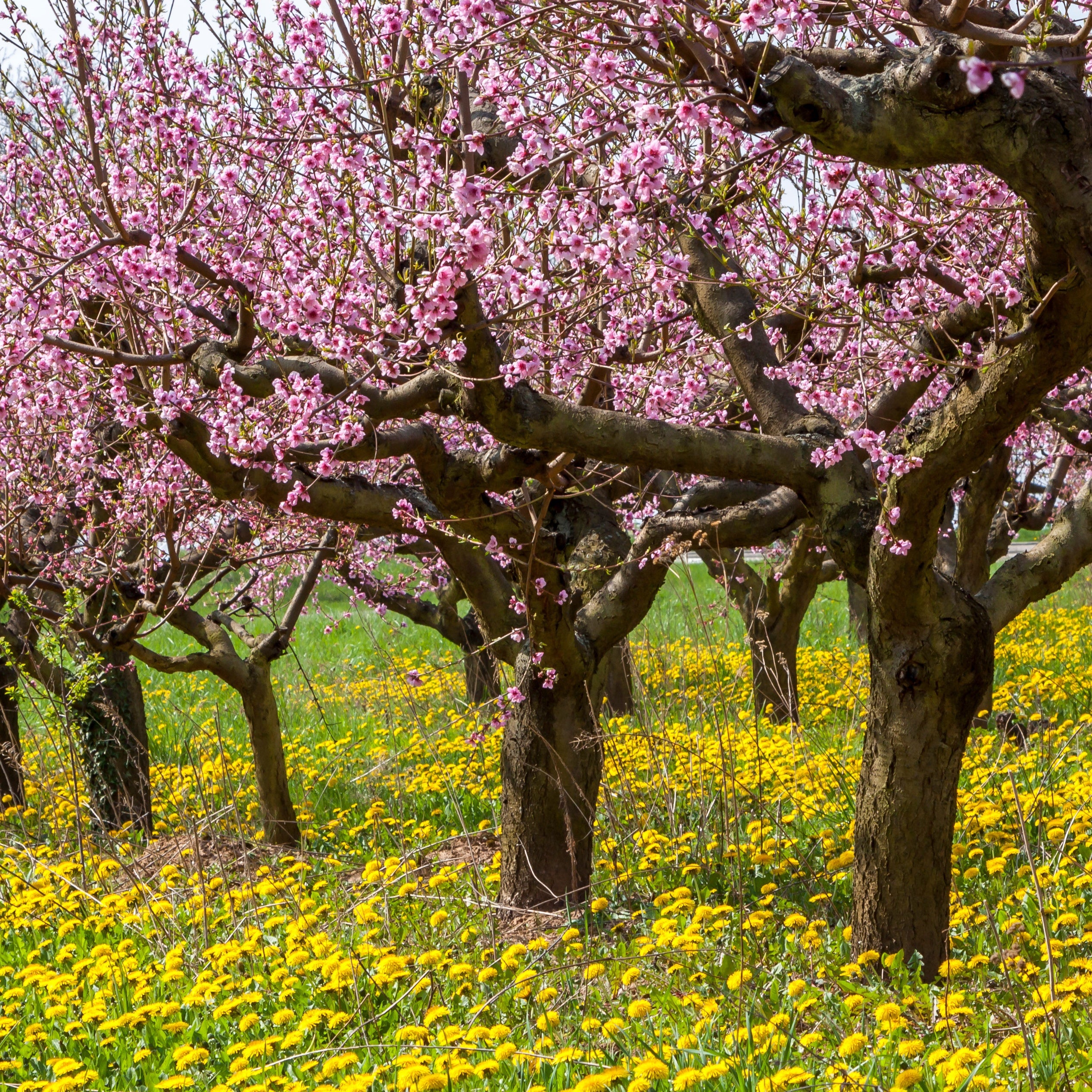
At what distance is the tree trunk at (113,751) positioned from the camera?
781 cm

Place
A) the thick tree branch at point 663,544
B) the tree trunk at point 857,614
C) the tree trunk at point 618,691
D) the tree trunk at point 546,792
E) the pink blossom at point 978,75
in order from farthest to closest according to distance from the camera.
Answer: the tree trunk at point 857,614
the tree trunk at point 618,691
the tree trunk at point 546,792
the thick tree branch at point 663,544
the pink blossom at point 978,75

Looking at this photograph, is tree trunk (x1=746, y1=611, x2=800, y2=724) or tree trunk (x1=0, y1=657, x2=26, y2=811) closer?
tree trunk (x1=0, y1=657, x2=26, y2=811)

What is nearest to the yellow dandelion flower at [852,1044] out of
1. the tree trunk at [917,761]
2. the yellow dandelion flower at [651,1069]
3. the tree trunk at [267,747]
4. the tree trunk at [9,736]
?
the yellow dandelion flower at [651,1069]

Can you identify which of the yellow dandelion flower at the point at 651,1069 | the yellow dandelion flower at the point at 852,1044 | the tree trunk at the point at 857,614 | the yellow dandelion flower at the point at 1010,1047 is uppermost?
the tree trunk at the point at 857,614

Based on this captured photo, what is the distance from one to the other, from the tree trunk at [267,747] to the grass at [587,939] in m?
0.23

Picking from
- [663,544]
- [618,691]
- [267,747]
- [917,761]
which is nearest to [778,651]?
[618,691]

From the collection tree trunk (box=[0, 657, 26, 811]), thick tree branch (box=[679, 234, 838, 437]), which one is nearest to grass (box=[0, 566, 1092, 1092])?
tree trunk (box=[0, 657, 26, 811])

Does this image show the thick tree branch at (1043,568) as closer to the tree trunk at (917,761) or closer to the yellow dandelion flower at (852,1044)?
the tree trunk at (917,761)

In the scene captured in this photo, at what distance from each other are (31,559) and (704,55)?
6.17 metres

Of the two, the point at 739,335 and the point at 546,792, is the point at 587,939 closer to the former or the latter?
the point at 546,792

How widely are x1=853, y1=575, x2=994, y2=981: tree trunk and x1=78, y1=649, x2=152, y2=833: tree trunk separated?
5.35 metres

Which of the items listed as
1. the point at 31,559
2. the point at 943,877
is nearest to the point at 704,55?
the point at 943,877

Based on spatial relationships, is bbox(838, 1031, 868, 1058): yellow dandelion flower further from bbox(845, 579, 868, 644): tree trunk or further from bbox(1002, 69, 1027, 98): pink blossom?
bbox(845, 579, 868, 644): tree trunk

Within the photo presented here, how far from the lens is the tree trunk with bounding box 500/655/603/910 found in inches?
216
